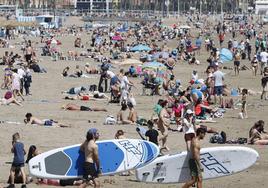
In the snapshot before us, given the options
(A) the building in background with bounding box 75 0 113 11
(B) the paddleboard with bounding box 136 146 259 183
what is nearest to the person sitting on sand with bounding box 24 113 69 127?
(B) the paddleboard with bounding box 136 146 259 183

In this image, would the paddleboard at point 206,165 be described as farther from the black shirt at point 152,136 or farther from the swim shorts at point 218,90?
the swim shorts at point 218,90

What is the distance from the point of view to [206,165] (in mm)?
13102

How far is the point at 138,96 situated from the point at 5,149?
10.4 metres

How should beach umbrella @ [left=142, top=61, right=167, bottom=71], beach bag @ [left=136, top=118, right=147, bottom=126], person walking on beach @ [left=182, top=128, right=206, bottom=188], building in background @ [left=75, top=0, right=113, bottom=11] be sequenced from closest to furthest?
person walking on beach @ [left=182, top=128, right=206, bottom=188]
beach bag @ [left=136, top=118, right=147, bottom=126]
beach umbrella @ [left=142, top=61, right=167, bottom=71]
building in background @ [left=75, top=0, right=113, bottom=11]

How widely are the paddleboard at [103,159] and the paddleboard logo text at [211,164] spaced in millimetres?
777

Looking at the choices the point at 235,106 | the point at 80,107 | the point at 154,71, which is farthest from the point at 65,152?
the point at 154,71

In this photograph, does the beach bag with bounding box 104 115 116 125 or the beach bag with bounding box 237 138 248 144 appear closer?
the beach bag with bounding box 237 138 248 144

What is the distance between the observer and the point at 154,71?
1101 inches

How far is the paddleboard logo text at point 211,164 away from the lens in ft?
42.8

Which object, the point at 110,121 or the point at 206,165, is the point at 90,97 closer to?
the point at 110,121

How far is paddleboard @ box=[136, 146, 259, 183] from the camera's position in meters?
13.0

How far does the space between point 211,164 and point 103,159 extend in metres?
1.58

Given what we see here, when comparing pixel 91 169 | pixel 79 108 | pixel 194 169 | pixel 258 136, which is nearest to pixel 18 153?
pixel 91 169

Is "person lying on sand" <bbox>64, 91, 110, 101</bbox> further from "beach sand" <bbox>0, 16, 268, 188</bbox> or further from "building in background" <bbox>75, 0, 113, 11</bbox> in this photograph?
"building in background" <bbox>75, 0, 113, 11</bbox>
